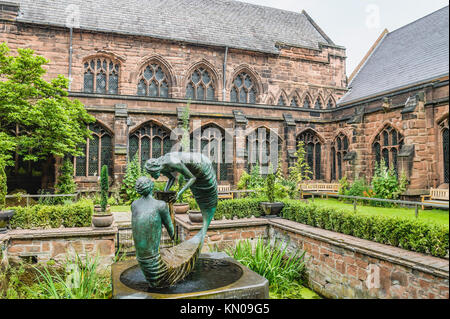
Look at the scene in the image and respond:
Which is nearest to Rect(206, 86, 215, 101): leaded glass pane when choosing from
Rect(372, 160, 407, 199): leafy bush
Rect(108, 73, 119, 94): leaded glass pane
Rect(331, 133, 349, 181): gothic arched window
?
Rect(108, 73, 119, 94): leaded glass pane

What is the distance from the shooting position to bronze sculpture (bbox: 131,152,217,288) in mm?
4133

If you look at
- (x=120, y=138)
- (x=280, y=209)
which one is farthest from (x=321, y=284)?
(x=120, y=138)

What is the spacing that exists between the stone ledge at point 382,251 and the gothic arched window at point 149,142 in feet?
30.3

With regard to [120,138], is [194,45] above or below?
above

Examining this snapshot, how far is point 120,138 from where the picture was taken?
48.2 ft

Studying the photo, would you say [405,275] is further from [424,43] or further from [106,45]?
[106,45]

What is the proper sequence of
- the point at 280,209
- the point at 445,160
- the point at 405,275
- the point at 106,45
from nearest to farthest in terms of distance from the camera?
the point at 405,275 < the point at 280,209 < the point at 445,160 < the point at 106,45

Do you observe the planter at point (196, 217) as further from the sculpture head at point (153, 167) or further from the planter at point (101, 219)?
the sculpture head at point (153, 167)

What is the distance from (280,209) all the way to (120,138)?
26.9ft

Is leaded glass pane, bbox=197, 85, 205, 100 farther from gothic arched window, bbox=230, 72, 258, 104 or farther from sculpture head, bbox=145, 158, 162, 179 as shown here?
sculpture head, bbox=145, 158, 162, 179

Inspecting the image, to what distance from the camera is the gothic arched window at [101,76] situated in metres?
19.9

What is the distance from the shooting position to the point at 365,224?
22.5 ft

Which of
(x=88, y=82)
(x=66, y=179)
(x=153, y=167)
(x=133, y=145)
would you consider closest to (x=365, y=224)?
(x=153, y=167)

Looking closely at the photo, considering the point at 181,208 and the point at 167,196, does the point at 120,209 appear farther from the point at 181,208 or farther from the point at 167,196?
the point at 167,196
